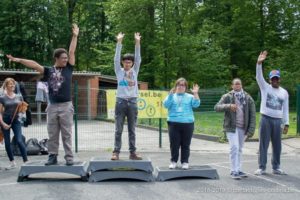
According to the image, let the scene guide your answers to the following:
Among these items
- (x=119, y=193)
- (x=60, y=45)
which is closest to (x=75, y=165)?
(x=119, y=193)

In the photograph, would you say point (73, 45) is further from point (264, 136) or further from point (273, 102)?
point (264, 136)

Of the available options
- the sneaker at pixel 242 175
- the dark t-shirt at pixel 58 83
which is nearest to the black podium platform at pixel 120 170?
the dark t-shirt at pixel 58 83

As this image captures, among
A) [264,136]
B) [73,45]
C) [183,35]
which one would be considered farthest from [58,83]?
[183,35]

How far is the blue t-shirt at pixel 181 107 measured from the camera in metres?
9.74

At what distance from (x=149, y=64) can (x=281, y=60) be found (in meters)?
10.6

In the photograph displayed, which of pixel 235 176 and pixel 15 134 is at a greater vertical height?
pixel 15 134

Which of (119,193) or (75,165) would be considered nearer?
(119,193)

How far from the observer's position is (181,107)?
9773mm

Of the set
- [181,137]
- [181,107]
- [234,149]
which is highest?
[181,107]

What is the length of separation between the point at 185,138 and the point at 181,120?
366mm

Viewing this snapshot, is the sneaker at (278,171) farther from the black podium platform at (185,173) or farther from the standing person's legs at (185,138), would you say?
the standing person's legs at (185,138)

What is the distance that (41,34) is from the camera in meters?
41.2

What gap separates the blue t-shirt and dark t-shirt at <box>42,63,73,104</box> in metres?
1.93

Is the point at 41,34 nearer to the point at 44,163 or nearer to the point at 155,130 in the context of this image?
the point at 155,130
